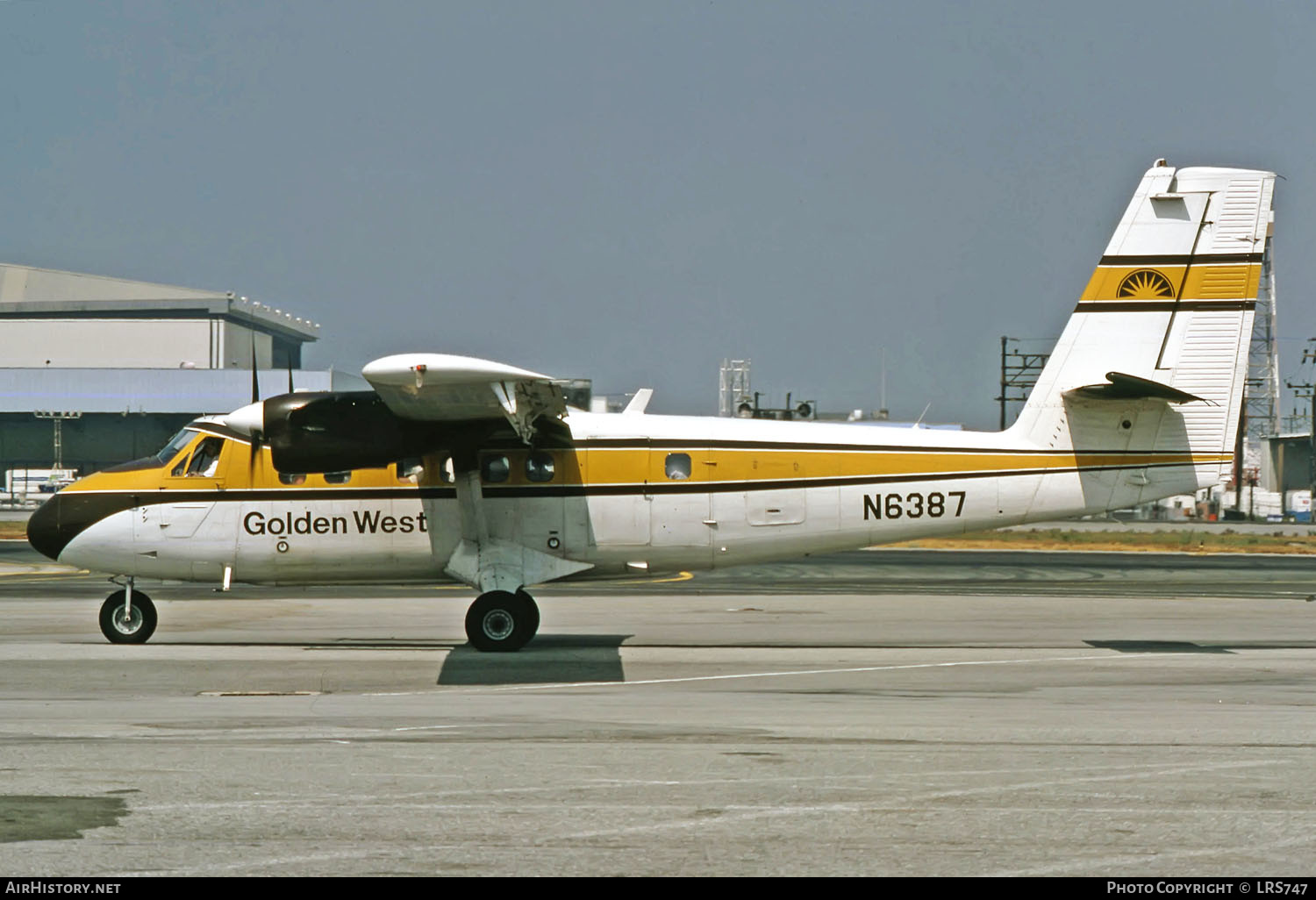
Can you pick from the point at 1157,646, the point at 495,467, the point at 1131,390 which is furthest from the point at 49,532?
the point at 1157,646

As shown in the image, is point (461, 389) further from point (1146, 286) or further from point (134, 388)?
point (134, 388)

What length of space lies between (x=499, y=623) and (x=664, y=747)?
23.1 feet

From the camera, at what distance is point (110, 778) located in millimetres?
8547

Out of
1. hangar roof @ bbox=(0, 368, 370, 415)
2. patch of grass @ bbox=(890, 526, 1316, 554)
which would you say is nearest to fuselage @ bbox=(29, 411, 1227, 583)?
patch of grass @ bbox=(890, 526, 1316, 554)

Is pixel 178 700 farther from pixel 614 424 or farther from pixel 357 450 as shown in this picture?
pixel 614 424

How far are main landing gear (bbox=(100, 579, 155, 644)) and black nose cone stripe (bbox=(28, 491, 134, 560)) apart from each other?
992mm

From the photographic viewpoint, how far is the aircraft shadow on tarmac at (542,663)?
46.7ft

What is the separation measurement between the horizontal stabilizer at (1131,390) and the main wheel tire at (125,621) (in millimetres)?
12332

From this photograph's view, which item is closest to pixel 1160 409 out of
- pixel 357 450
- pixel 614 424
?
pixel 614 424

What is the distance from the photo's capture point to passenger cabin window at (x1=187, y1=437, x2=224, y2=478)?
17.2 m

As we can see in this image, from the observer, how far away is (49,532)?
17.1 meters

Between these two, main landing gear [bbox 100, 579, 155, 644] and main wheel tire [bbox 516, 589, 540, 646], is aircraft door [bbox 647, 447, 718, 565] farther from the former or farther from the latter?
main landing gear [bbox 100, 579, 155, 644]

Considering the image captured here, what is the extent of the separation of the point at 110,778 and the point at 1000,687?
8.53 m

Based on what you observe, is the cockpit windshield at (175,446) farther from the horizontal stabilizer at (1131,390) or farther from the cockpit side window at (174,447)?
the horizontal stabilizer at (1131,390)
